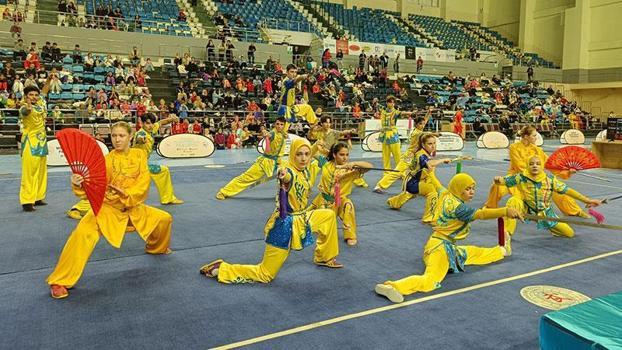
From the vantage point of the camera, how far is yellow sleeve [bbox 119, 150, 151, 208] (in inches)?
181

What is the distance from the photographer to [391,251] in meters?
5.61

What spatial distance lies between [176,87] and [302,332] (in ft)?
60.6

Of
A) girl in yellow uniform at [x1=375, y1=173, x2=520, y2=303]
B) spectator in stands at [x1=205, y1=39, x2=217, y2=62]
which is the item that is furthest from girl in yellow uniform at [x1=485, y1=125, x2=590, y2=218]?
spectator in stands at [x1=205, y1=39, x2=217, y2=62]

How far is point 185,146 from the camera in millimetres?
15086

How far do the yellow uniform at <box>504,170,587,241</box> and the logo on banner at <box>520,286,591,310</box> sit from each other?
1.69 meters

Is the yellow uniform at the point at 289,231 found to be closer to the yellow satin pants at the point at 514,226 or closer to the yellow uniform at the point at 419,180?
the yellow satin pants at the point at 514,226

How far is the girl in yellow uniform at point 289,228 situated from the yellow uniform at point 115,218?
2.65 ft

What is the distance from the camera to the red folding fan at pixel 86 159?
13.4ft

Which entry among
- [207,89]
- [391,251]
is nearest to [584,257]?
[391,251]

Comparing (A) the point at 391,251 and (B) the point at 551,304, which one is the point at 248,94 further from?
(B) the point at 551,304

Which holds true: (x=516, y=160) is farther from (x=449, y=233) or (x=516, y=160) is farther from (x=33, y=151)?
(x=33, y=151)

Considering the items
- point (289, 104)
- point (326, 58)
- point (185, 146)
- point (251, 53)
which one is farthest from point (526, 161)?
point (326, 58)

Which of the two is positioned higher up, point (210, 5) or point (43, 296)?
point (210, 5)

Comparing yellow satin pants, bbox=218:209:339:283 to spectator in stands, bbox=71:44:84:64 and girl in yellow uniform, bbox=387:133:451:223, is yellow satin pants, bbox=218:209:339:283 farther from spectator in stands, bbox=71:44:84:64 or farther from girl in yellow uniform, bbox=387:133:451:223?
spectator in stands, bbox=71:44:84:64
